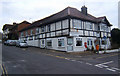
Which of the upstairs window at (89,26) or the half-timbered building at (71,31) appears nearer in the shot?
the half-timbered building at (71,31)

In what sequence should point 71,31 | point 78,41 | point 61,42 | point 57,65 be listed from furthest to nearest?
1. point 61,42
2. point 78,41
3. point 71,31
4. point 57,65

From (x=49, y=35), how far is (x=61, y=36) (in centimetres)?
455

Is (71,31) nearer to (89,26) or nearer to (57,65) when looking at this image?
(89,26)

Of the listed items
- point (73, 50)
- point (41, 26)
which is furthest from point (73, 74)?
point (41, 26)

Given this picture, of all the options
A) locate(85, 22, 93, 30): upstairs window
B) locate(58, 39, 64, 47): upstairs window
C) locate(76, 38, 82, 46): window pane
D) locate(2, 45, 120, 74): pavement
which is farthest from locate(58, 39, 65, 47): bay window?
locate(2, 45, 120, 74): pavement

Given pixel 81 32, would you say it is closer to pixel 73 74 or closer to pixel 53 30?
pixel 53 30

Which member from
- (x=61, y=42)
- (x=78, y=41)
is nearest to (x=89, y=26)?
(x=78, y=41)

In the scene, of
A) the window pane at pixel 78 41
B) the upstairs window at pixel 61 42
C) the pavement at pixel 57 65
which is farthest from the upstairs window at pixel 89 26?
the pavement at pixel 57 65

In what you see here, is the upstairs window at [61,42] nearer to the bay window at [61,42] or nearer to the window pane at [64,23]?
the bay window at [61,42]

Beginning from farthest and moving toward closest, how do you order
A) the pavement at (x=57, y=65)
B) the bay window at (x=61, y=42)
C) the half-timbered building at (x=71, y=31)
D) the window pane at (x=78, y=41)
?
the bay window at (x=61, y=42)
the window pane at (x=78, y=41)
the half-timbered building at (x=71, y=31)
the pavement at (x=57, y=65)

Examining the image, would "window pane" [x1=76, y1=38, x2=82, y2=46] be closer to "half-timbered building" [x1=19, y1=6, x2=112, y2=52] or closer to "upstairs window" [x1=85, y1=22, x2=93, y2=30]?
"half-timbered building" [x1=19, y1=6, x2=112, y2=52]

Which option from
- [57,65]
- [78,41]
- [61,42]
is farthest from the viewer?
[61,42]

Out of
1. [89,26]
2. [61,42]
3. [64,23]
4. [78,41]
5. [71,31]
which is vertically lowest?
[61,42]

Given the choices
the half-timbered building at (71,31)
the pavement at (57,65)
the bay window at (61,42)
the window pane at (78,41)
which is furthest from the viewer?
the bay window at (61,42)
